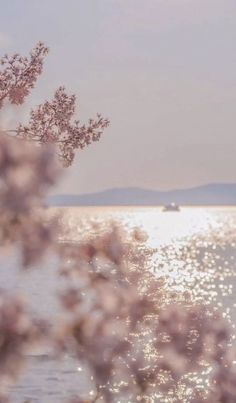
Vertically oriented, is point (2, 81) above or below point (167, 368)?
above

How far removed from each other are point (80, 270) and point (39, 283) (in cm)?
11844

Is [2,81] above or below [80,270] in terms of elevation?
above

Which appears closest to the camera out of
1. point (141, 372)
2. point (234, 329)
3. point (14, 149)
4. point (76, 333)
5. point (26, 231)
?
point (14, 149)

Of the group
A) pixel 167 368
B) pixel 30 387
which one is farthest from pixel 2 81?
pixel 30 387

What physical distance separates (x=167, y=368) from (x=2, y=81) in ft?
44.9

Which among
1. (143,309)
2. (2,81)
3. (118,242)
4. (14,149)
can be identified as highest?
(2,81)

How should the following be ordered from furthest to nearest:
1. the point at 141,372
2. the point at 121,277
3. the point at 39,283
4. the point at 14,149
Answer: the point at 39,283 < the point at 141,372 < the point at 121,277 < the point at 14,149

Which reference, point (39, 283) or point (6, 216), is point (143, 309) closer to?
point (6, 216)

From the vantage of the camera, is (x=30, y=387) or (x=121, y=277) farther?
(x=30, y=387)

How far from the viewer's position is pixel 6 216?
19.7 ft

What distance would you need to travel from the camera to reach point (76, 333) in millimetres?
6617

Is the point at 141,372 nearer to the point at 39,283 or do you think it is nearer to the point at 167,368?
the point at 167,368

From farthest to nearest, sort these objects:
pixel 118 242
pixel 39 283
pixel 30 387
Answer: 1. pixel 39 283
2. pixel 30 387
3. pixel 118 242

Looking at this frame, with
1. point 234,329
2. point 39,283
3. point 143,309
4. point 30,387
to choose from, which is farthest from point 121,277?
point 39,283
